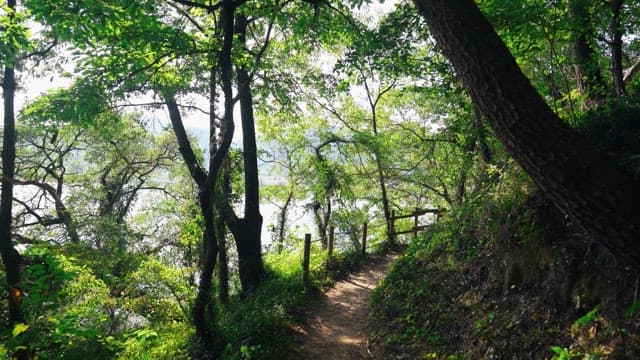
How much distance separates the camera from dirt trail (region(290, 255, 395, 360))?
5867 mm

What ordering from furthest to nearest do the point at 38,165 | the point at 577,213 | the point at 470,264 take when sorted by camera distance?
1. the point at 38,165
2. the point at 470,264
3. the point at 577,213

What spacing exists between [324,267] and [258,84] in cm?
523

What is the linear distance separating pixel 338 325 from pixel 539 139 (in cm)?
554

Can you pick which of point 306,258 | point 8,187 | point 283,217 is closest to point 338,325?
point 306,258

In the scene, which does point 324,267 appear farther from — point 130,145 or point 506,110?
point 130,145

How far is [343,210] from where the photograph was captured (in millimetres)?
16609

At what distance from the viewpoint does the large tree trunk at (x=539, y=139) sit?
2.31 m

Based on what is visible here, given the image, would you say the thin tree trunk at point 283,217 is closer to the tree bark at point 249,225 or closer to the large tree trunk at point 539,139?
the tree bark at point 249,225

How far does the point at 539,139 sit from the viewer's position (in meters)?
2.42

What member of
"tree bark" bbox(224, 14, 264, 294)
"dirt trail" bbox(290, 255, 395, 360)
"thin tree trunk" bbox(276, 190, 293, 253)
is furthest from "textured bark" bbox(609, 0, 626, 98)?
"thin tree trunk" bbox(276, 190, 293, 253)

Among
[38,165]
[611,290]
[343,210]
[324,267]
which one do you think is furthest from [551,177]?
[38,165]

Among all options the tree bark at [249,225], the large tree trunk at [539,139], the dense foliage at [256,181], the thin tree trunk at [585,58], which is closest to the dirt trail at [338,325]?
the dense foliage at [256,181]

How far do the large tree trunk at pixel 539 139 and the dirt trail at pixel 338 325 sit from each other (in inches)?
160

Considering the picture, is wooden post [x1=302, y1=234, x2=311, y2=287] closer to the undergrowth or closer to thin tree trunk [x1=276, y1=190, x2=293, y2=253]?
the undergrowth
